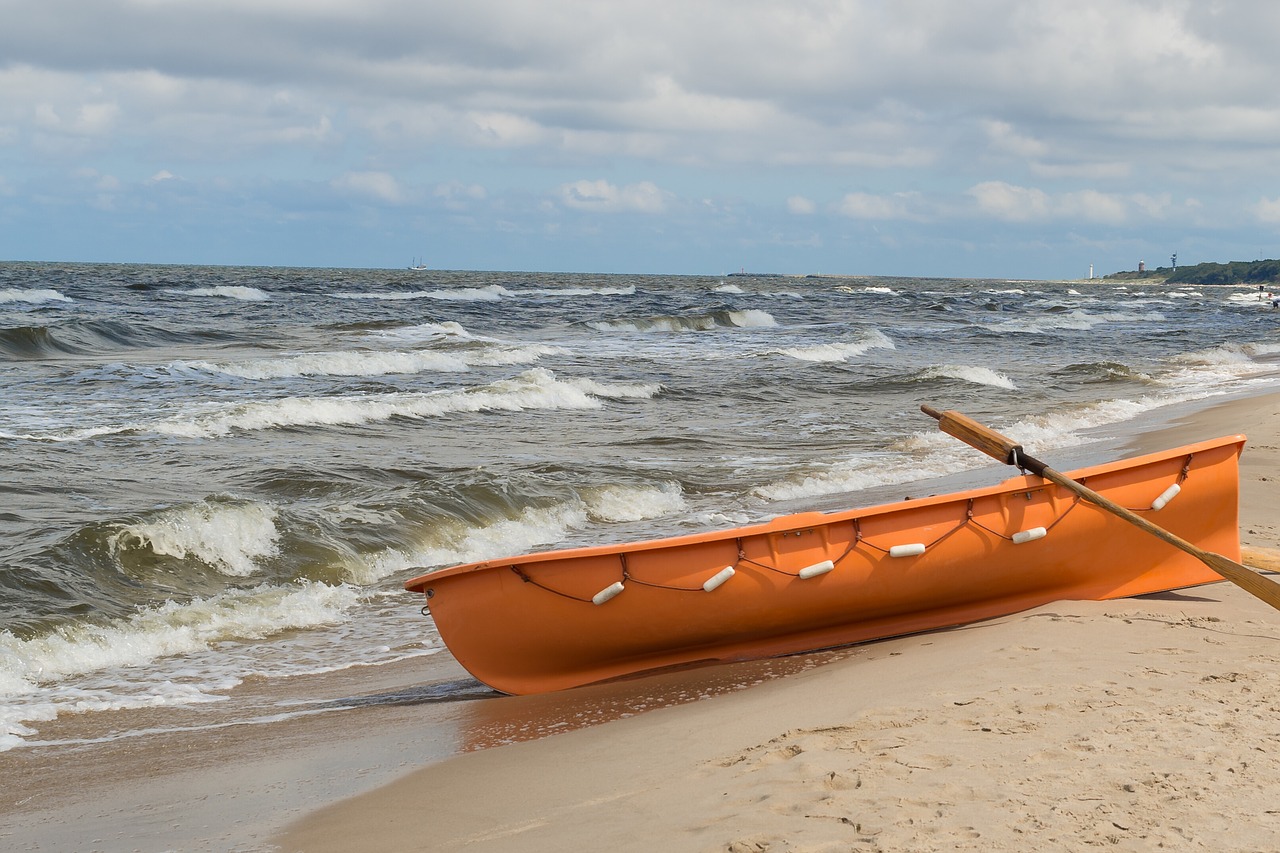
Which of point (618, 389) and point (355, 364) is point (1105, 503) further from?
point (355, 364)

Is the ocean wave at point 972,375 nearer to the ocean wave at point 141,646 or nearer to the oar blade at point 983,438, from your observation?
the oar blade at point 983,438

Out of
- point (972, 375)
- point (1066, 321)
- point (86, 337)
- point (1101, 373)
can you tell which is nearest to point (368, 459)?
point (972, 375)

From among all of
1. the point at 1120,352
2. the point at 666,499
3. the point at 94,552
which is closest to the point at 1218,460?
the point at 666,499

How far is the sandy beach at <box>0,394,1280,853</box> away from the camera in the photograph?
3.13 metres

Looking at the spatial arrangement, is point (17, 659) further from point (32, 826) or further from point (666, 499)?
point (666, 499)

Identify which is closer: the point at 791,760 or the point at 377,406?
the point at 791,760

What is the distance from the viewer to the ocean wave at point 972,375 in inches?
841

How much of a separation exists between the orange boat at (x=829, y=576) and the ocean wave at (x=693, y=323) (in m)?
31.3

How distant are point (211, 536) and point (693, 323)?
33.7m

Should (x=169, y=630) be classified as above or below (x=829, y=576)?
below

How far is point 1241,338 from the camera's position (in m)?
34.1

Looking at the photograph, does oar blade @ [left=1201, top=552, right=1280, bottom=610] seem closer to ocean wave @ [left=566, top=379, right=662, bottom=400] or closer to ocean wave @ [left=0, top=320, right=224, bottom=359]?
ocean wave @ [left=566, top=379, right=662, bottom=400]

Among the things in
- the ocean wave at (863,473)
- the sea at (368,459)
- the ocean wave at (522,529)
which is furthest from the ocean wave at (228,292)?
the ocean wave at (522,529)

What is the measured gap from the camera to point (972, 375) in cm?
2205
